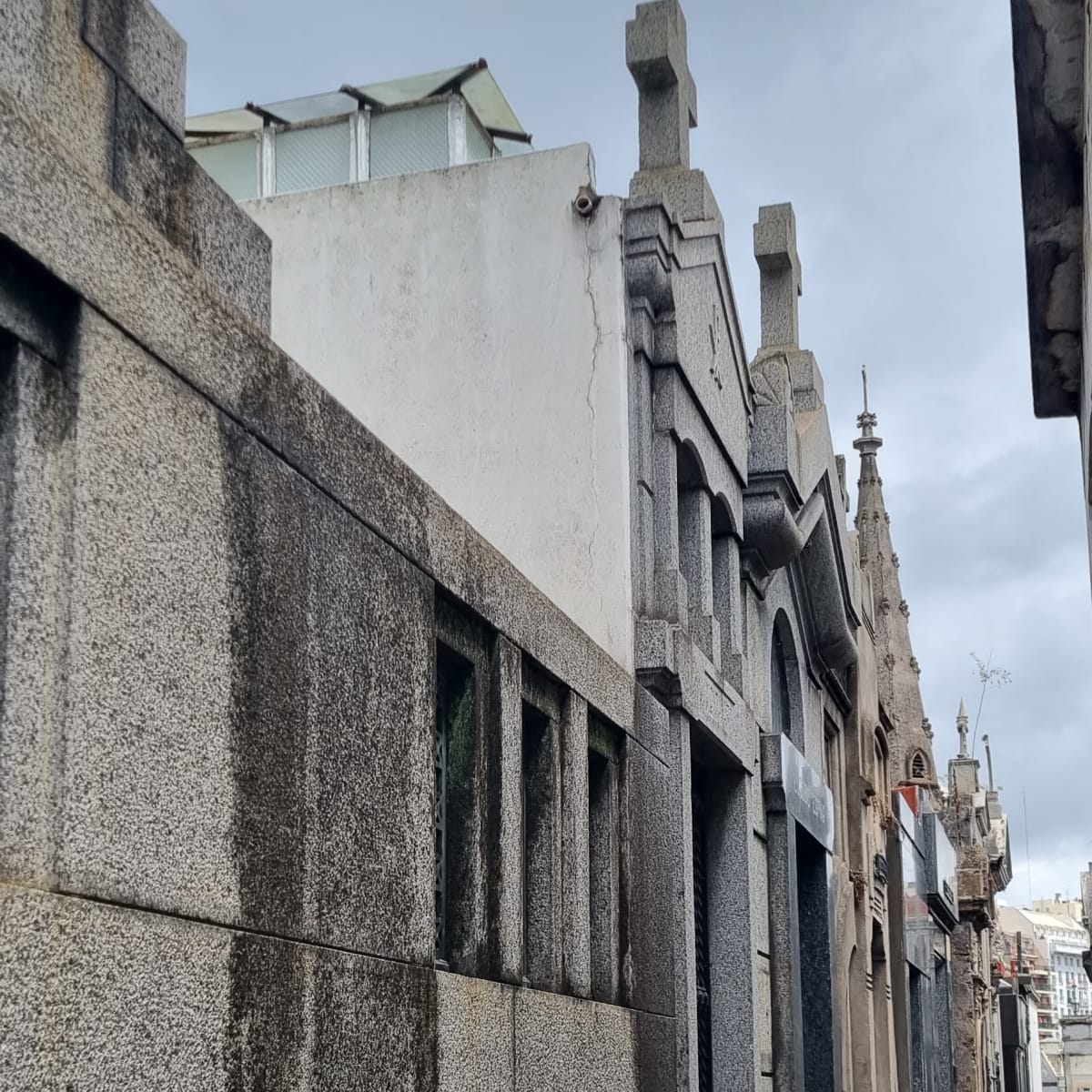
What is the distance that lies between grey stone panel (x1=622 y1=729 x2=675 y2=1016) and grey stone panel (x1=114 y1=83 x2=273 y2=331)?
4448 mm

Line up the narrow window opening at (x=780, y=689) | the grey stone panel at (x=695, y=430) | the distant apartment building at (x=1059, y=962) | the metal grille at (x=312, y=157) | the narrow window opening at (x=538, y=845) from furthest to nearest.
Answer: the distant apartment building at (x=1059, y=962) < the narrow window opening at (x=780, y=689) < the metal grille at (x=312, y=157) < the grey stone panel at (x=695, y=430) < the narrow window opening at (x=538, y=845)

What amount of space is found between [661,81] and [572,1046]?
734 centimetres

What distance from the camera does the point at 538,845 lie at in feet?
29.5

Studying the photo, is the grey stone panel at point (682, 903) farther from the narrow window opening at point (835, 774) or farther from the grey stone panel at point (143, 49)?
the narrow window opening at point (835, 774)

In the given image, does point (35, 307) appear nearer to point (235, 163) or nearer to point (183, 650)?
point (183, 650)

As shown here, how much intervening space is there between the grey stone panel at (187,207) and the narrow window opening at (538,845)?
2.96m

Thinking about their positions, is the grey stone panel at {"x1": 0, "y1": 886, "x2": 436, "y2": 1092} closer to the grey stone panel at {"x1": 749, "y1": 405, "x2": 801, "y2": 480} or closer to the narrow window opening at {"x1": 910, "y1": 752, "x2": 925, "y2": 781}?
the grey stone panel at {"x1": 749, "y1": 405, "x2": 801, "y2": 480}

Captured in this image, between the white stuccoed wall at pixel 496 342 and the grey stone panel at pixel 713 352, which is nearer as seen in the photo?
the white stuccoed wall at pixel 496 342

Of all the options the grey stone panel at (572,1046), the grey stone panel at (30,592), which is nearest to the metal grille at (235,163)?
the grey stone panel at (572,1046)

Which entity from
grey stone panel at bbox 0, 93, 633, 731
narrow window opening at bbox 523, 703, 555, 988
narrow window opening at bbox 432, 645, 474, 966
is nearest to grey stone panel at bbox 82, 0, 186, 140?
grey stone panel at bbox 0, 93, 633, 731

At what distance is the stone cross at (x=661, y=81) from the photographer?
13062mm

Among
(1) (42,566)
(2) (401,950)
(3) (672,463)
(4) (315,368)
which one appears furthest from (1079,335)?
(1) (42,566)

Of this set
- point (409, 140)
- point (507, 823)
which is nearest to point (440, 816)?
point (507, 823)

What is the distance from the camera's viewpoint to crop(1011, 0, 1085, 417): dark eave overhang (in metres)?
8.22
